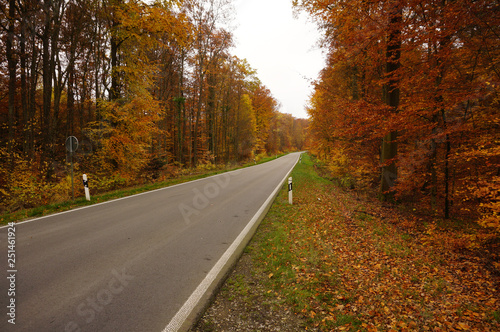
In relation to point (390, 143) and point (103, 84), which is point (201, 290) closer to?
point (390, 143)

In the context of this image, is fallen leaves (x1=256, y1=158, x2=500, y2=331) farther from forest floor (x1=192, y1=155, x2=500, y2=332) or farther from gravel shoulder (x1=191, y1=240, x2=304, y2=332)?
gravel shoulder (x1=191, y1=240, x2=304, y2=332)

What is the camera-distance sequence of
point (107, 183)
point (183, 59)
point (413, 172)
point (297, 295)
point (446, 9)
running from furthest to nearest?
point (183, 59) → point (107, 183) → point (413, 172) → point (446, 9) → point (297, 295)

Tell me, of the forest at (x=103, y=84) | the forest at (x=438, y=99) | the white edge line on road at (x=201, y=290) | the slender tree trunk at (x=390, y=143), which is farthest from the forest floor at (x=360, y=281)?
the forest at (x=103, y=84)

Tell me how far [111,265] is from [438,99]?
9.04m

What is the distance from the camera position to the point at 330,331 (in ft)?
8.92

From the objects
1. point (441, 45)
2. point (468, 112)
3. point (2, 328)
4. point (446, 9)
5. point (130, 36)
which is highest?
point (130, 36)

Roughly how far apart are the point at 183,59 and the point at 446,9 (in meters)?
18.5

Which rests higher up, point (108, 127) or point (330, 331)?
point (108, 127)

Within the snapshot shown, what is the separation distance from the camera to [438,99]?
633cm

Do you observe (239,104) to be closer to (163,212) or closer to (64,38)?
(64,38)

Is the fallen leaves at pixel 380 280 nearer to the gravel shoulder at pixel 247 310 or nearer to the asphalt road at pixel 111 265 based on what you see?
the gravel shoulder at pixel 247 310

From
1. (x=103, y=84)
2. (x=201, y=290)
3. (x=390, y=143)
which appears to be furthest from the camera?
(x=103, y=84)

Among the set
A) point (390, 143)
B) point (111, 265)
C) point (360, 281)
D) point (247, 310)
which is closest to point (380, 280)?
point (360, 281)

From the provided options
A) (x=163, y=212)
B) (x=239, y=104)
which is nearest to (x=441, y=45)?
(x=163, y=212)
